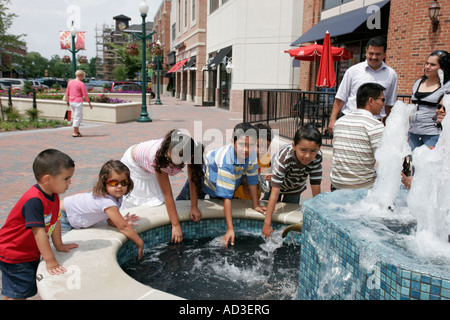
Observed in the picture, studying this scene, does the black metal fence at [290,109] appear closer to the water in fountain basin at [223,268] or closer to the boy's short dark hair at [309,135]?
the water in fountain basin at [223,268]

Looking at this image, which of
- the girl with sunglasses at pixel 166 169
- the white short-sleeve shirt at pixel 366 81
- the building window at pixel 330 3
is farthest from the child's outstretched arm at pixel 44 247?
the building window at pixel 330 3

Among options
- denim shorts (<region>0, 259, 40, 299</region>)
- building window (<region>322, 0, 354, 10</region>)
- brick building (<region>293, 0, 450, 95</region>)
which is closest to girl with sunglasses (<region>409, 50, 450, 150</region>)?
denim shorts (<region>0, 259, 40, 299</region>)

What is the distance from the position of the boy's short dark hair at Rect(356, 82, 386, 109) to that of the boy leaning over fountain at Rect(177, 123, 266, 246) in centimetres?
107

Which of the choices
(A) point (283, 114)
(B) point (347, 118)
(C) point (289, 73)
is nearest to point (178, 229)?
(B) point (347, 118)

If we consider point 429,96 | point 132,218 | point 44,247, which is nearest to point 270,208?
point 132,218

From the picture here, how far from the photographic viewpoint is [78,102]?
486 inches

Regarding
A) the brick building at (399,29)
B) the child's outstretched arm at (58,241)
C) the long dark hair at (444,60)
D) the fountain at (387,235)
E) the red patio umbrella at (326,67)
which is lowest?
the child's outstretched arm at (58,241)

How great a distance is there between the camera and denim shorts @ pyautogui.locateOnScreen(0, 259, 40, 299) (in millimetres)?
2664

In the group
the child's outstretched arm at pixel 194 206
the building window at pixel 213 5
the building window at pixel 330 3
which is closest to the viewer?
the child's outstretched arm at pixel 194 206

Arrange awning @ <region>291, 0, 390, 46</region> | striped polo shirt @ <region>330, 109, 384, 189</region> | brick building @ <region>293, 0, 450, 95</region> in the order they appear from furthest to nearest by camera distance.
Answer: awning @ <region>291, 0, 390, 46</region>
brick building @ <region>293, 0, 450, 95</region>
striped polo shirt @ <region>330, 109, 384, 189</region>

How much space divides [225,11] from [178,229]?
23.0 meters

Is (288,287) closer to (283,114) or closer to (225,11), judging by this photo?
(283,114)

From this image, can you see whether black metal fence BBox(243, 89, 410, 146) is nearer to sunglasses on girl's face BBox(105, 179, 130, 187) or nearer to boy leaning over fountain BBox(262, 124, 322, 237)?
boy leaning over fountain BBox(262, 124, 322, 237)

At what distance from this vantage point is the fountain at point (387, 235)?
191 centimetres
